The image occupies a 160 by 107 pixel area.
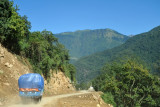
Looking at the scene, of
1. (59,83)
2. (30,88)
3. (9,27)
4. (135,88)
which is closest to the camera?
(30,88)

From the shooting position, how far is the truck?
15645 mm

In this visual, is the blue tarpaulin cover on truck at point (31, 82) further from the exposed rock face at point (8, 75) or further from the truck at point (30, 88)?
the exposed rock face at point (8, 75)

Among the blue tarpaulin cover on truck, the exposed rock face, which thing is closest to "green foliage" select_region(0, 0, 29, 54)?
the exposed rock face

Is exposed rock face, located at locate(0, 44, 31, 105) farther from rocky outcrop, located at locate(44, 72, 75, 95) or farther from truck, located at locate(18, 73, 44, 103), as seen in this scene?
rocky outcrop, located at locate(44, 72, 75, 95)

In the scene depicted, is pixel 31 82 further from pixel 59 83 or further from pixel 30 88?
pixel 59 83

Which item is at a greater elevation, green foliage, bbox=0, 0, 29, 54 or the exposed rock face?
green foliage, bbox=0, 0, 29, 54

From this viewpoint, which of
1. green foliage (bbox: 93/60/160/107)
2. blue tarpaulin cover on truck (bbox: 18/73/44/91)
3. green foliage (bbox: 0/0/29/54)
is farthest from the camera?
green foliage (bbox: 93/60/160/107)

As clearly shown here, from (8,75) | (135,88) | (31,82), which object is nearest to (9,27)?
(8,75)

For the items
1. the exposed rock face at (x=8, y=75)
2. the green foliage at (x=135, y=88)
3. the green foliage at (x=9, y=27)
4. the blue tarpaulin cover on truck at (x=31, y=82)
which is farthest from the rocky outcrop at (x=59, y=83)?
the blue tarpaulin cover on truck at (x=31, y=82)

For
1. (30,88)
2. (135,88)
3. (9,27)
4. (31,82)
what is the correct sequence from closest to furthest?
(30,88) → (31,82) → (9,27) → (135,88)

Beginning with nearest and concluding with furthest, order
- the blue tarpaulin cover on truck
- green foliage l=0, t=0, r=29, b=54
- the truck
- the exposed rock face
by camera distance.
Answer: the truck → the blue tarpaulin cover on truck → the exposed rock face → green foliage l=0, t=0, r=29, b=54

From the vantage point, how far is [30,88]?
1584cm

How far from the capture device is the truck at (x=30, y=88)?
15.6 m

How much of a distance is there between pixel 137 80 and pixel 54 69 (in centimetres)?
1727
